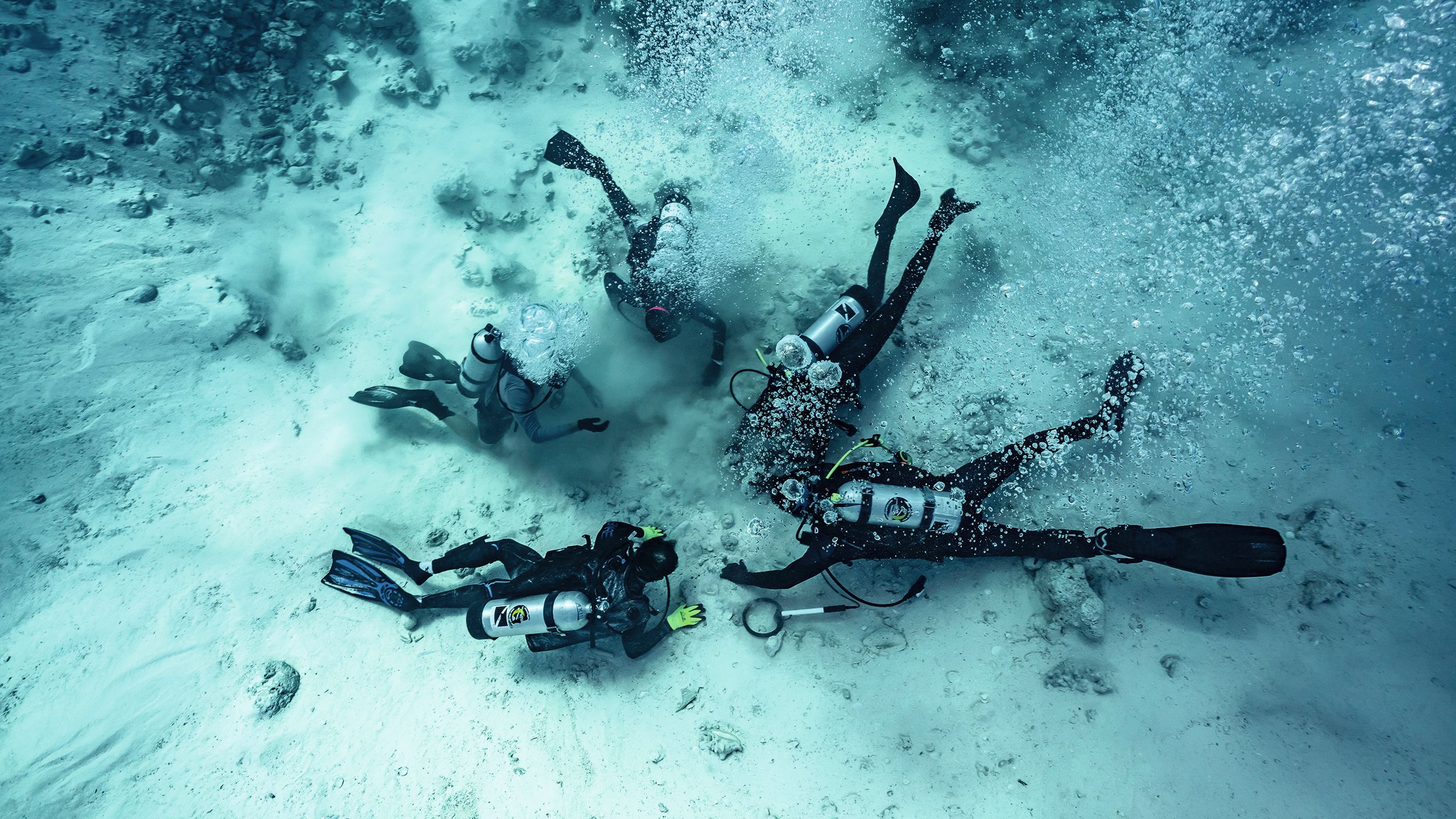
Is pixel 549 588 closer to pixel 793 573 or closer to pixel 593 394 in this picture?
pixel 793 573

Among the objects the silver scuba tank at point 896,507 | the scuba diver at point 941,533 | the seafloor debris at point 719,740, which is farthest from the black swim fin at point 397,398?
the silver scuba tank at point 896,507

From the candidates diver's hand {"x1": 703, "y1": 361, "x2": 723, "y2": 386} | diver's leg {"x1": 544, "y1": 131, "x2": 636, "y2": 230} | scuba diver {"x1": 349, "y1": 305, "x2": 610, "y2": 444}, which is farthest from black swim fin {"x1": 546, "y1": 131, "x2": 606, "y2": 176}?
diver's hand {"x1": 703, "y1": 361, "x2": 723, "y2": 386}

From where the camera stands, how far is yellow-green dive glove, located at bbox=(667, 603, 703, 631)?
4.97m

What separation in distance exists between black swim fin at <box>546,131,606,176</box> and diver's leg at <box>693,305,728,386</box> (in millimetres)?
2668

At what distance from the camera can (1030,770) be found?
4.31 meters

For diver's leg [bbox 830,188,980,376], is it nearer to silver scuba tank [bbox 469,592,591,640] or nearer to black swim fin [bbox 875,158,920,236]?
black swim fin [bbox 875,158,920,236]

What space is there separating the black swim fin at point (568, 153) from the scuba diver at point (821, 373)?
12.2 ft

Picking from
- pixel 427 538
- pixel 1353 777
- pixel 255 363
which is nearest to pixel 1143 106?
pixel 1353 777

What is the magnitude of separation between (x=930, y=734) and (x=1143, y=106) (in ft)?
28.1

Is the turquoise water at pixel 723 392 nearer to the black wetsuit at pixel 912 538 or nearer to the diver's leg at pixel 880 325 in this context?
the black wetsuit at pixel 912 538

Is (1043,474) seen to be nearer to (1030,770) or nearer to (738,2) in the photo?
(1030,770)

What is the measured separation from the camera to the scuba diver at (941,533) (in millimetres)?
4391

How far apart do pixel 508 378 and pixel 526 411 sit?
1.22 feet

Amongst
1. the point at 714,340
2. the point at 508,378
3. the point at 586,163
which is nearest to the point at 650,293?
the point at 714,340
